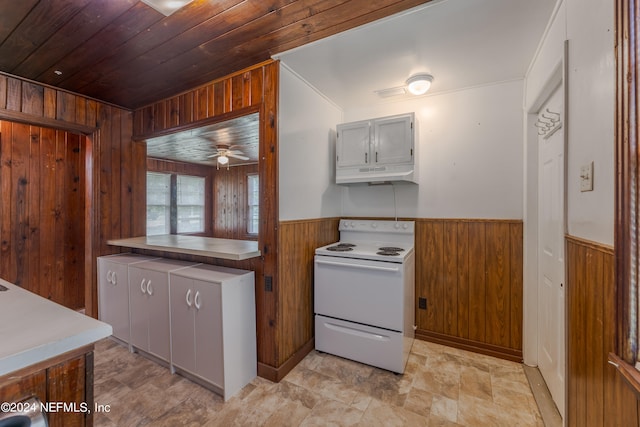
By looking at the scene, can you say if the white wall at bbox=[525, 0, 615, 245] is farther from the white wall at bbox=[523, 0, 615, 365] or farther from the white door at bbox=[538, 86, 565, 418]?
the white door at bbox=[538, 86, 565, 418]

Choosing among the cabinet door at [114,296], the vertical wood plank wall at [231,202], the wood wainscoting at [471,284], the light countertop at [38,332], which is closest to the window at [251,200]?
the vertical wood plank wall at [231,202]

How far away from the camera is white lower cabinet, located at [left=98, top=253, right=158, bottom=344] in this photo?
2.39m

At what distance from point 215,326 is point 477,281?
2184mm

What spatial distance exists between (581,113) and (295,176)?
1.72 meters

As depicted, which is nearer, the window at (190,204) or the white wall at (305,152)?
the white wall at (305,152)

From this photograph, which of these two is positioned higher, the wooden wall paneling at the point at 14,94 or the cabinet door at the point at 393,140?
the wooden wall paneling at the point at 14,94

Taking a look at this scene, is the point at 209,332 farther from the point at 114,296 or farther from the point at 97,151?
the point at 97,151

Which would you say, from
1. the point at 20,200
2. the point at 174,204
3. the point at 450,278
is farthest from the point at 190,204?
the point at 450,278

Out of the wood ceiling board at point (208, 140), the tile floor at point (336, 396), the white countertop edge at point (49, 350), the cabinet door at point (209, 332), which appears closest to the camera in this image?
the white countertop edge at point (49, 350)

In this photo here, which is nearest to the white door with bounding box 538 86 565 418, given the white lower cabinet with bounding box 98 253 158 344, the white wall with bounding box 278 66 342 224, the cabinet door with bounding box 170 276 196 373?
the white wall with bounding box 278 66 342 224

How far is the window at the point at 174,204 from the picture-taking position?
5348 mm

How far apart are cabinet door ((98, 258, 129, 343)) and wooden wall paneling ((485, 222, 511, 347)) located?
319 cm

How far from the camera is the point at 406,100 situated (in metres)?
2.67

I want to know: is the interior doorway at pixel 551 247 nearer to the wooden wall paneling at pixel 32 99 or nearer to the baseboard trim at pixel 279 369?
the baseboard trim at pixel 279 369
